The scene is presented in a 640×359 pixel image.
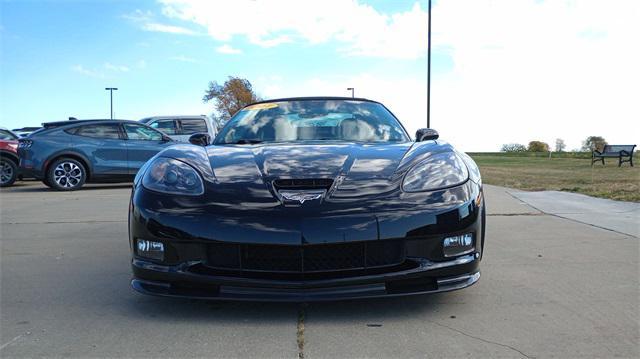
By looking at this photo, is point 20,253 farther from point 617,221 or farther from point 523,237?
point 617,221

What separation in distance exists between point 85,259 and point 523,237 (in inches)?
155

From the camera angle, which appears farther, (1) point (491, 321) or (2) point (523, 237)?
(2) point (523, 237)

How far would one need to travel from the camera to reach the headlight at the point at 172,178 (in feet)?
9.39

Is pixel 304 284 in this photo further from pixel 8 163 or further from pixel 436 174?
pixel 8 163

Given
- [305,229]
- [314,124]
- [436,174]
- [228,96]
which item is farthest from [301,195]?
[228,96]

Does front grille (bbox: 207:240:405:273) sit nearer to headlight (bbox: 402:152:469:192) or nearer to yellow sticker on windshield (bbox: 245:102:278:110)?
headlight (bbox: 402:152:469:192)

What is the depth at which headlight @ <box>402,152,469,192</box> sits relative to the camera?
288 cm

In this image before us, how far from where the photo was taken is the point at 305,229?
8.53 ft

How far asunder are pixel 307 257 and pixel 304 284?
0.14 metres

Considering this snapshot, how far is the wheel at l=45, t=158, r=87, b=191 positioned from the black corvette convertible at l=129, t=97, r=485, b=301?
8.88 m

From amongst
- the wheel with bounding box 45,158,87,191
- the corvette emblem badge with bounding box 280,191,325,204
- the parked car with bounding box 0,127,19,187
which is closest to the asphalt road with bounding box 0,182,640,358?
the corvette emblem badge with bounding box 280,191,325,204

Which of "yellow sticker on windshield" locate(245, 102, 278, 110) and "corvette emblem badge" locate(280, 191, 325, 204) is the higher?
"yellow sticker on windshield" locate(245, 102, 278, 110)

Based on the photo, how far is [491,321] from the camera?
273cm

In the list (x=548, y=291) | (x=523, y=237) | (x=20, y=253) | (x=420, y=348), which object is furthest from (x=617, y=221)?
(x=20, y=253)
